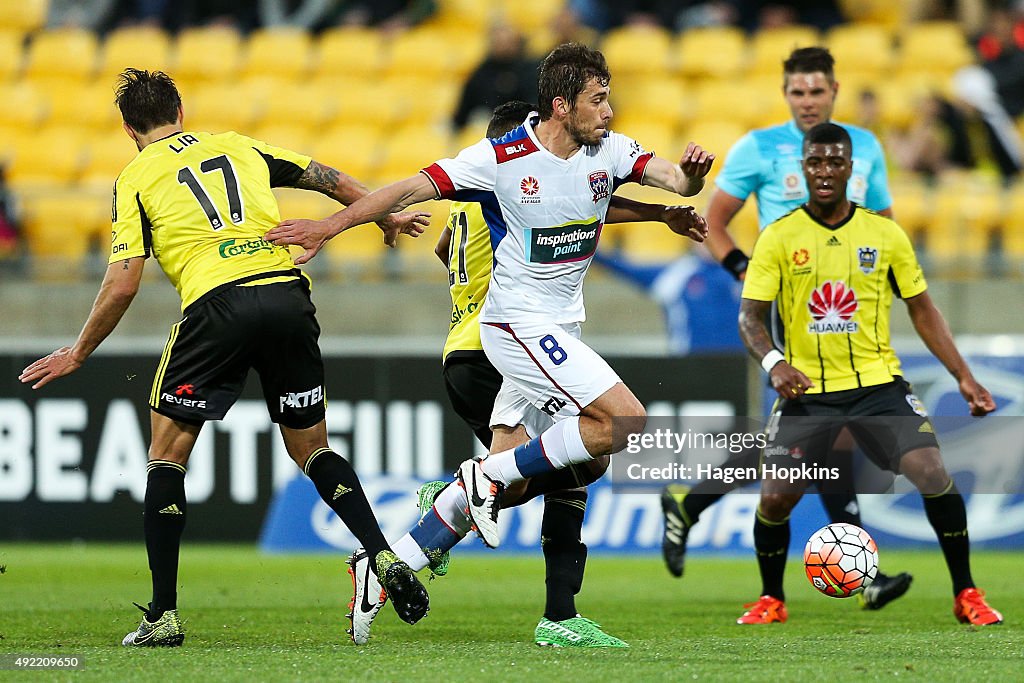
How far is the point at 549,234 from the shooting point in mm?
5941

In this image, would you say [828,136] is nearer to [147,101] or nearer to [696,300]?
[147,101]

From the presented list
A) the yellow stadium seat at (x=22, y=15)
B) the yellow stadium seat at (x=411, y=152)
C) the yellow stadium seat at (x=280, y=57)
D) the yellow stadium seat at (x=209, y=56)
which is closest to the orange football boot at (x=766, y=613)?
the yellow stadium seat at (x=411, y=152)

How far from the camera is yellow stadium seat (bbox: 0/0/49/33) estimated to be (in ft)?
58.3

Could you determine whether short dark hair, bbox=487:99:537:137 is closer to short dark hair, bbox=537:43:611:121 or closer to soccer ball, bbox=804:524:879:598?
short dark hair, bbox=537:43:611:121

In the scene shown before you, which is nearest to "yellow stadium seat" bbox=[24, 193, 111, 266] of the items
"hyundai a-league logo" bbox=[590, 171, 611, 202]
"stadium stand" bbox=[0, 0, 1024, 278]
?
"stadium stand" bbox=[0, 0, 1024, 278]

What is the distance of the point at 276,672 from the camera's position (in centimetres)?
504

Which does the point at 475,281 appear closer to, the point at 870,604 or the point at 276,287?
the point at 276,287

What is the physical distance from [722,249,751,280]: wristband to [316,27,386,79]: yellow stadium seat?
370 inches

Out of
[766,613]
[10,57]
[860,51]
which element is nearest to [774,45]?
[860,51]

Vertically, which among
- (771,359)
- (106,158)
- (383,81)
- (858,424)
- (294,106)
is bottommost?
(858,424)

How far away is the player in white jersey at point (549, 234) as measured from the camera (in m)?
5.83

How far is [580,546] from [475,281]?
128 cm

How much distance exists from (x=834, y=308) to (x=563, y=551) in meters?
1.89

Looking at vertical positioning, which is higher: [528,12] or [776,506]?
[528,12]
